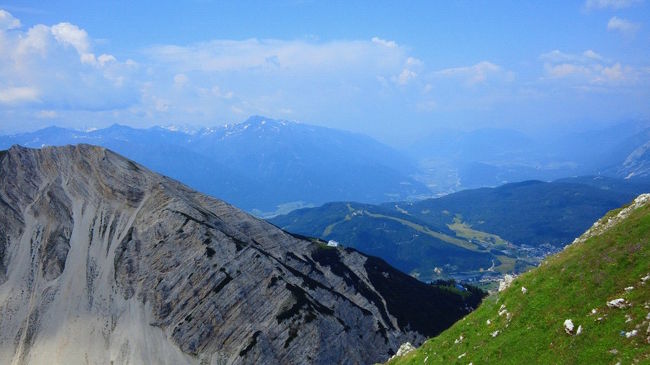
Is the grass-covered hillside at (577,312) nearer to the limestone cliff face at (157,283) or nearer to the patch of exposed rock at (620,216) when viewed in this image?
the patch of exposed rock at (620,216)

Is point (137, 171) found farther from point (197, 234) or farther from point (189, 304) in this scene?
point (189, 304)

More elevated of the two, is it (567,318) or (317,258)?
(567,318)

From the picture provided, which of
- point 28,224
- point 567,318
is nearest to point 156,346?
point 28,224

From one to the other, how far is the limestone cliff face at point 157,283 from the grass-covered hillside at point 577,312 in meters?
68.7

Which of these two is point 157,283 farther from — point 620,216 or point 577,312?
point 577,312

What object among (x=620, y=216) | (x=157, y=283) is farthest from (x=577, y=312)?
(x=157, y=283)

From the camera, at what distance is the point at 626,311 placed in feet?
108

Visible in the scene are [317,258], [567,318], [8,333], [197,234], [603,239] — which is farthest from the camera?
[317,258]

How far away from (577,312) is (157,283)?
102 meters

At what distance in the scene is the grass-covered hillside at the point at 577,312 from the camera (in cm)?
3186

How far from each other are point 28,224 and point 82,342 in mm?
43230

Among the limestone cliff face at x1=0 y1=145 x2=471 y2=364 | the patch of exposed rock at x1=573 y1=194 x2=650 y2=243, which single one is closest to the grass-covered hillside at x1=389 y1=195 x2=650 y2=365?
the patch of exposed rock at x1=573 y1=194 x2=650 y2=243

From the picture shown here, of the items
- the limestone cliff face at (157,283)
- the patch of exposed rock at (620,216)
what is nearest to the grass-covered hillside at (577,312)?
the patch of exposed rock at (620,216)

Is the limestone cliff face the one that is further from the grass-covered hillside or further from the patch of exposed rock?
the patch of exposed rock
